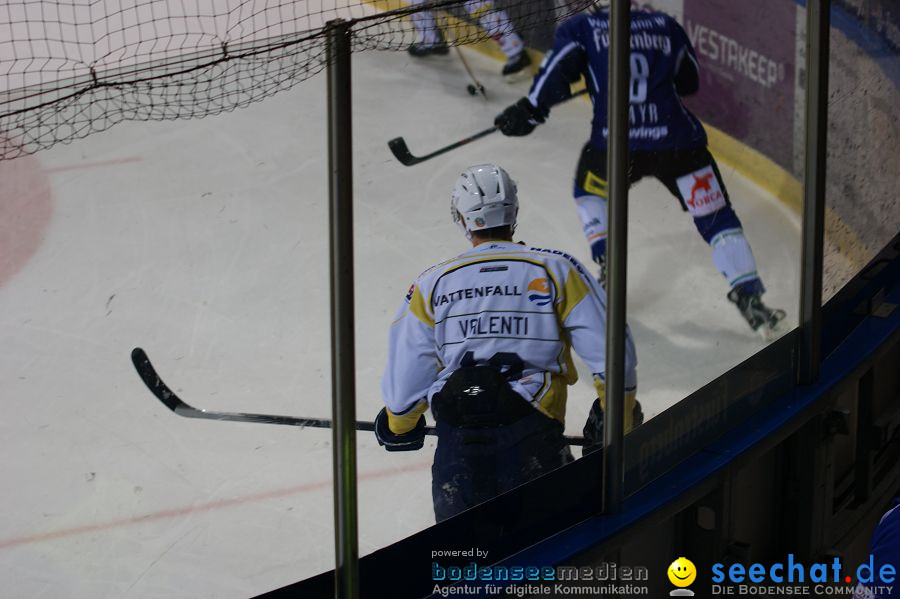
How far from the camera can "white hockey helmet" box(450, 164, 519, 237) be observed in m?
2.27

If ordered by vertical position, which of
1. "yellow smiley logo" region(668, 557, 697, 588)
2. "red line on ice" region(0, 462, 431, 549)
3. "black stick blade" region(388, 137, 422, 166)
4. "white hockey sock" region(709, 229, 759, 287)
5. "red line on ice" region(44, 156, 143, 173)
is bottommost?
"red line on ice" region(0, 462, 431, 549)

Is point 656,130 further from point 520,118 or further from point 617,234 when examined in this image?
point 617,234

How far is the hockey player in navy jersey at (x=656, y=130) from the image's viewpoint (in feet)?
9.96

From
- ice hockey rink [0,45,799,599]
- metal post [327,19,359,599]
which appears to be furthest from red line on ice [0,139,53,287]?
metal post [327,19,359,599]

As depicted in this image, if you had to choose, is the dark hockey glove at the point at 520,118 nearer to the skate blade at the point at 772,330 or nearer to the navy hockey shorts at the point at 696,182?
the navy hockey shorts at the point at 696,182

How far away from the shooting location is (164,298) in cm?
387

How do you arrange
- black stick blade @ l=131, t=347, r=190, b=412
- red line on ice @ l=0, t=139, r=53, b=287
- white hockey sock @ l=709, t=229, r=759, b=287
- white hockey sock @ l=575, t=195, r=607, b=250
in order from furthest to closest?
→ red line on ice @ l=0, t=139, r=53, b=287, white hockey sock @ l=575, t=195, r=607, b=250, black stick blade @ l=131, t=347, r=190, b=412, white hockey sock @ l=709, t=229, r=759, b=287

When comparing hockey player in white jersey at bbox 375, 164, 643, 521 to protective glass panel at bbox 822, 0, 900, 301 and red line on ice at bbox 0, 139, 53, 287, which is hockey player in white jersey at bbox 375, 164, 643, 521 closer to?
protective glass panel at bbox 822, 0, 900, 301

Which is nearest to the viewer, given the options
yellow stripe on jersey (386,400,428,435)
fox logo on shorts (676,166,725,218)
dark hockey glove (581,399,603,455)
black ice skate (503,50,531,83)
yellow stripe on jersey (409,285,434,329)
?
dark hockey glove (581,399,603,455)

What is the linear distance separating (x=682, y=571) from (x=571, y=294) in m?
0.57

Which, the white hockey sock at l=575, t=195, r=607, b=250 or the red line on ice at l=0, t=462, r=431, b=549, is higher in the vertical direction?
the white hockey sock at l=575, t=195, r=607, b=250

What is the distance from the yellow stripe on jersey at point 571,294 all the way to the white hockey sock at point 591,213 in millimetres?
1846

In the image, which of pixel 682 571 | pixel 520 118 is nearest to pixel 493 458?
pixel 682 571

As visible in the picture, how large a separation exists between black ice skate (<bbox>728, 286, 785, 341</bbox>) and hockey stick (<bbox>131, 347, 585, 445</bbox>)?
0.91 metres
